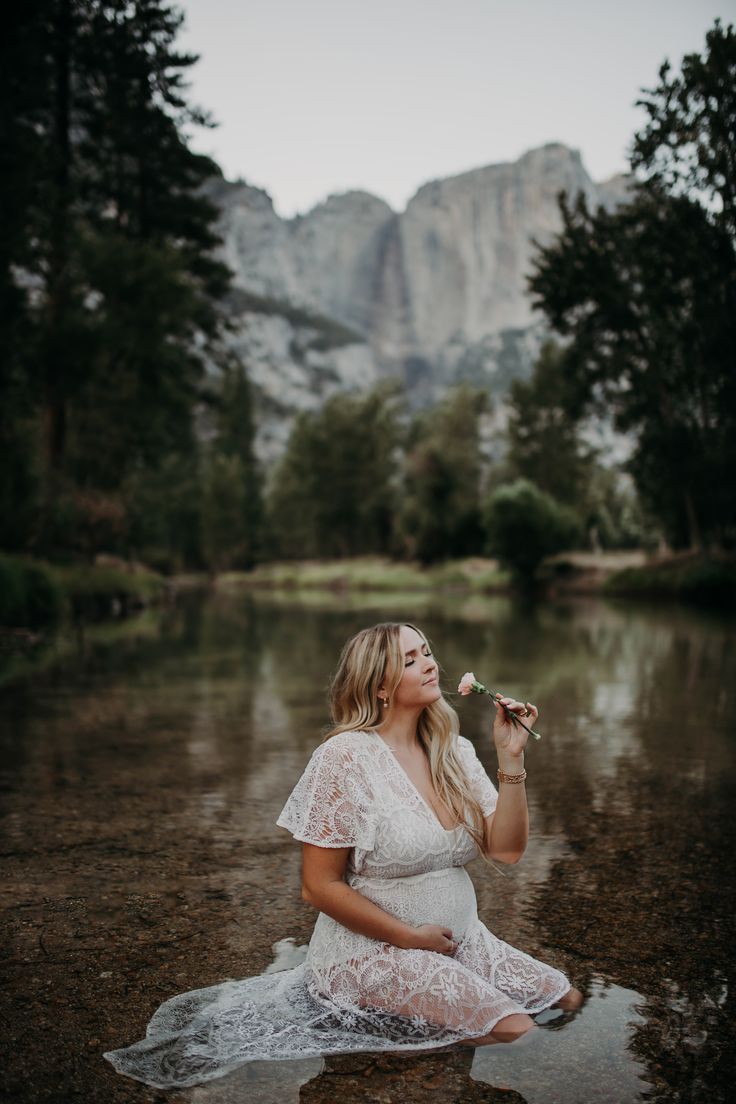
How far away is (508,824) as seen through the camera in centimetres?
382

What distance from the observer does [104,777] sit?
26.4 feet

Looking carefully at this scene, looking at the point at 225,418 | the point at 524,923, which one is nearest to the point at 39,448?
the point at 524,923

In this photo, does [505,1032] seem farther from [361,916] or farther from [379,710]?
[379,710]

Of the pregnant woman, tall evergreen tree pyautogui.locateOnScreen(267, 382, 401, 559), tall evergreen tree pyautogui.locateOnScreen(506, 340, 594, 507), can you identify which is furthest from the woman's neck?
tall evergreen tree pyautogui.locateOnScreen(267, 382, 401, 559)

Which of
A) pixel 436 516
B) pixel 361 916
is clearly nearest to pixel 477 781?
pixel 361 916

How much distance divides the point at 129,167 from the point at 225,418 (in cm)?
7364

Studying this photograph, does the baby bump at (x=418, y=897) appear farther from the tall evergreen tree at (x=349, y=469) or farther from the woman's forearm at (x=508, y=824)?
the tall evergreen tree at (x=349, y=469)

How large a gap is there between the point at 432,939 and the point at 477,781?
2.18ft

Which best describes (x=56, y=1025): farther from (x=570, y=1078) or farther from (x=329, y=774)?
(x=570, y=1078)

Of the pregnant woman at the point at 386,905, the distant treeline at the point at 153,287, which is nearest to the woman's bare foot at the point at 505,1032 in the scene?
the pregnant woman at the point at 386,905

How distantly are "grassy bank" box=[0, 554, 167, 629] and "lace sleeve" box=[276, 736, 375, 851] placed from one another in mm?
17950

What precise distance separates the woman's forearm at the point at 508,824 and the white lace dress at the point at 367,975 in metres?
0.10

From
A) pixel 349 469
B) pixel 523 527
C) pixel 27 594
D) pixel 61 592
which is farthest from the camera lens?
pixel 349 469

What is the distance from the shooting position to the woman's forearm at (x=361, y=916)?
11.4 ft
